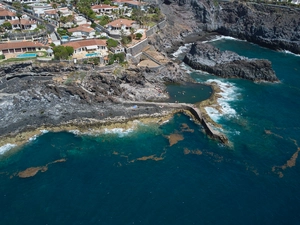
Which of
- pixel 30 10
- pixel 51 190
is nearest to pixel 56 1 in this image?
pixel 30 10

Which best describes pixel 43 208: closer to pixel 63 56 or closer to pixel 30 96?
pixel 30 96

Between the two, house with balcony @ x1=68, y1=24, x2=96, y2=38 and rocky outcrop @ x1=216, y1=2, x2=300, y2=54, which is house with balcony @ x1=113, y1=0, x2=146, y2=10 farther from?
house with balcony @ x1=68, y1=24, x2=96, y2=38

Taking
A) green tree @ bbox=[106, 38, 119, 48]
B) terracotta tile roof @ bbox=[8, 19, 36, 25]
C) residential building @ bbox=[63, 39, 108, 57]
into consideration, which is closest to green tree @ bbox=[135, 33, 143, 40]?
green tree @ bbox=[106, 38, 119, 48]

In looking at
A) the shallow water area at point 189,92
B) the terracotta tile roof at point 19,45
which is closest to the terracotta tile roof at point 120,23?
the terracotta tile roof at point 19,45

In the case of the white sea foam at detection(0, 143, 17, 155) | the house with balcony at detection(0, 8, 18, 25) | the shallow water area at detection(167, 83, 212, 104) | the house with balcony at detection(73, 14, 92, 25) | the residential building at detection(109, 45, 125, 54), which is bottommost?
the white sea foam at detection(0, 143, 17, 155)

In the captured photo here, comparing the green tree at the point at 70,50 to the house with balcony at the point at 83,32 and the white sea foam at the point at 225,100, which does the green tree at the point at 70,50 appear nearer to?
the house with balcony at the point at 83,32

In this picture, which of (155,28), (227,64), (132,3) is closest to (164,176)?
(227,64)
